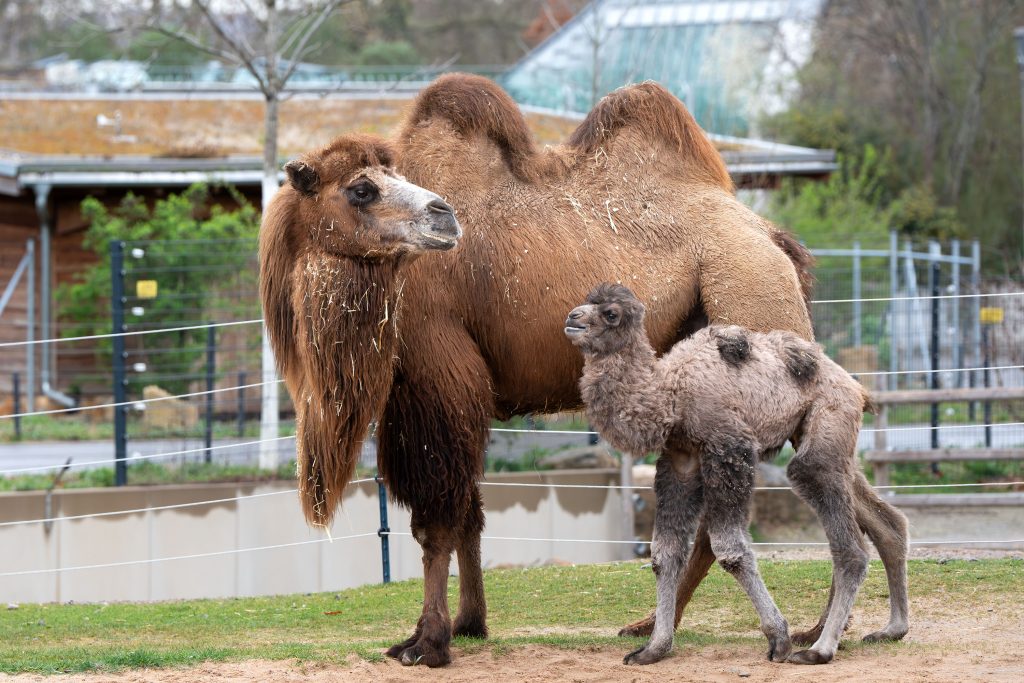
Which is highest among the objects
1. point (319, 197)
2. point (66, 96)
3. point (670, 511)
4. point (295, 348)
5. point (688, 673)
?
point (66, 96)

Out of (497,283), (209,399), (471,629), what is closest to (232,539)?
(209,399)

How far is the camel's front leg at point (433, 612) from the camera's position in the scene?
6441mm

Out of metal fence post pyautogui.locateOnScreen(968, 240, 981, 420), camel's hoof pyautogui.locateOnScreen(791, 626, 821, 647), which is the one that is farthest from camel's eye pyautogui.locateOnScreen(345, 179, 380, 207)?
metal fence post pyautogui.locateOnScreen(968, 240, 981, 420)

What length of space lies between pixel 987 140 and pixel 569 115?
18.1m

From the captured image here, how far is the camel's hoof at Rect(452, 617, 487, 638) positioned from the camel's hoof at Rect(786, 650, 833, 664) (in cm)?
179

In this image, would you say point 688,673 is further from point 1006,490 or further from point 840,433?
point 1006,490

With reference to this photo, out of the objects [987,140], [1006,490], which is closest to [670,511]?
[1006,490]

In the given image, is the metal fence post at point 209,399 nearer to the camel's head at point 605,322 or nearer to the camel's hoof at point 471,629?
the camel's hoof at point 471,629

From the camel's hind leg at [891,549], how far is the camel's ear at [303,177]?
3263 mm

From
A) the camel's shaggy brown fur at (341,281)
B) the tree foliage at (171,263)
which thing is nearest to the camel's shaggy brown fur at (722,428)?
the camel's shaggy brown fur at (341,281)

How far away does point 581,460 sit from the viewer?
43.1 feet

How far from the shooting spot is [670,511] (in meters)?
6.38

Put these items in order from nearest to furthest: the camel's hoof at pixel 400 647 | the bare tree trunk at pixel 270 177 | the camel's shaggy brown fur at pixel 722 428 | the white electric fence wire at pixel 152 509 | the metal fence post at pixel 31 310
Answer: the camel's shaggy brown fur at pixel 722 428
the camel's hoof at pixel 400 647
the white electric fence wire at pixel 152 509
the bare tree trunk at pixel 270 177
the metal fence post at pixel 31 310

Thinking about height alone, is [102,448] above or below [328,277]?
below
